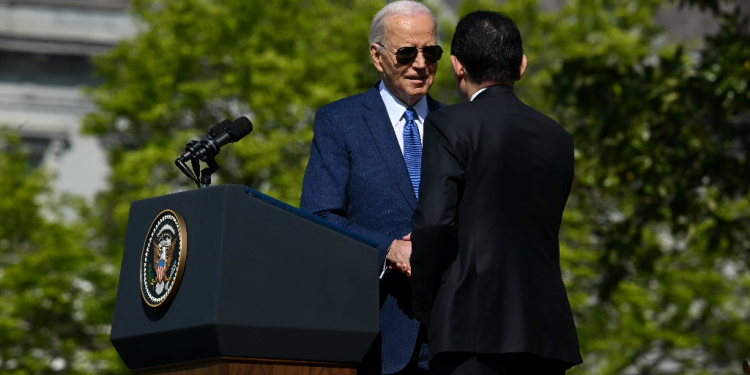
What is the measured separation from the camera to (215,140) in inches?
155

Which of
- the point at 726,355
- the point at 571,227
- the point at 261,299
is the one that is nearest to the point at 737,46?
the point at 261,299

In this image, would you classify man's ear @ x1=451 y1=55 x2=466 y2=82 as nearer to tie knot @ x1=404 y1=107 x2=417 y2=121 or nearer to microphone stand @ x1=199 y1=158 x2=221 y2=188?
tie knot @ x1=404 y1=107 x2=417 y2=121

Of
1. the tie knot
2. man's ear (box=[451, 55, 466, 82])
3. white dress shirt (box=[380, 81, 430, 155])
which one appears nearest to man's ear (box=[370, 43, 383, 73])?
white dress shirt (box=[380, 81, 430, 155])

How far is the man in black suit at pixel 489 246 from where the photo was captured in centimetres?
381

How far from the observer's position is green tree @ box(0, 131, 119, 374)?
1995cm

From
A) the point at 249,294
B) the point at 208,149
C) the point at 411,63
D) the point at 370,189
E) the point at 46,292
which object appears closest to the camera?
the point at 249,294

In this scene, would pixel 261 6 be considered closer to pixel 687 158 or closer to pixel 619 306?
pixel 619 306

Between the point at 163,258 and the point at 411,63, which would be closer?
the point at 163,258

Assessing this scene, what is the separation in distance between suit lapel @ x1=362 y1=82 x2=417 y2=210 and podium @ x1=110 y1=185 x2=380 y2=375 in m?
0.56

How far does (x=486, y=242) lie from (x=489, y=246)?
17mm

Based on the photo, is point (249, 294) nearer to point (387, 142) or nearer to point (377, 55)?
point (387, 142)

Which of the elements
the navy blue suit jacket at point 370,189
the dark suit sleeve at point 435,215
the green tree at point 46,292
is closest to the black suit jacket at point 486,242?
the dark suit sleeve at point 435,215

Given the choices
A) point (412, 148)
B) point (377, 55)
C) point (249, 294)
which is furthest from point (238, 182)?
point (249, 294)

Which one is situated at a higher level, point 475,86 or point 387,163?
point 475,86
